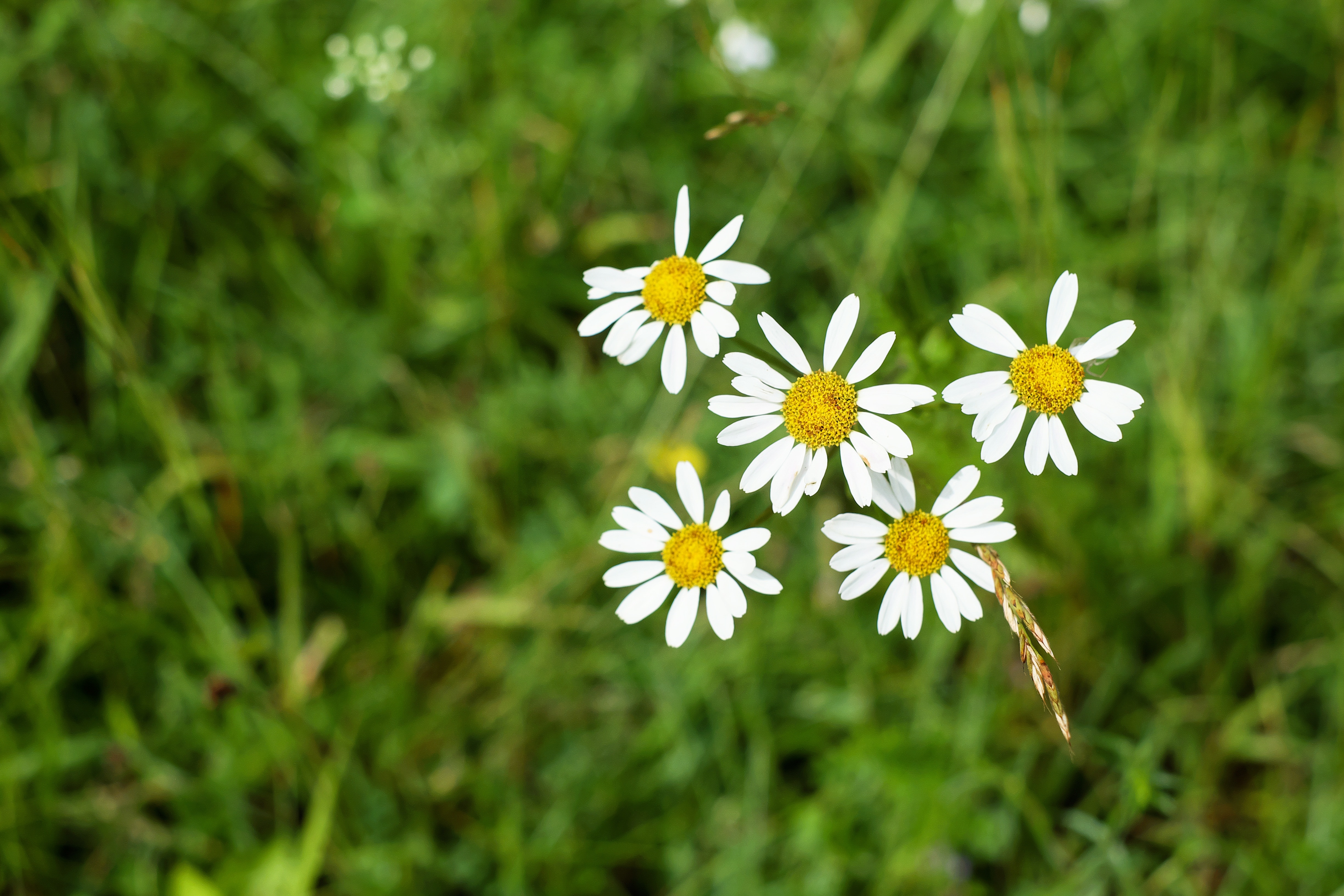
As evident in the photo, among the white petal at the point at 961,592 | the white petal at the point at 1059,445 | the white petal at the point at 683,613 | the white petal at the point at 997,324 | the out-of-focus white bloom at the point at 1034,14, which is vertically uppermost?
the out-of-focus white bloom at the point at 1034,14

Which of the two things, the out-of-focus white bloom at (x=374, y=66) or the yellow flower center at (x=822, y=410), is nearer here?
the yellow flower center at (x=822, y=410)

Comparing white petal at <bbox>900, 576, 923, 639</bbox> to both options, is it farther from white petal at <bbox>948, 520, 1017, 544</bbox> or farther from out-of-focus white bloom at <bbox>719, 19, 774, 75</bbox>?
out-of-focus white bloom at <bbox>719, 19, 774, 75</bbox>

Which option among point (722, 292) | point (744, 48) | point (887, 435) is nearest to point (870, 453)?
point (887, 435)

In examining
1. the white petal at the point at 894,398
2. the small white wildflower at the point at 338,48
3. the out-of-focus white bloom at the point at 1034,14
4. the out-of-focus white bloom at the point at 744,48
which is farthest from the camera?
the out-of-focus white bloom at the point at 744,48

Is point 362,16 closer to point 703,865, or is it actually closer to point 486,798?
point 486,798

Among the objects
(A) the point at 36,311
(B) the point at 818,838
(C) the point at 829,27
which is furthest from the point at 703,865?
(C) the point at 829,27

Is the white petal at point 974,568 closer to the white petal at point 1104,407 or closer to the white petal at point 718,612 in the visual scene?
the white petal at point 1104,407

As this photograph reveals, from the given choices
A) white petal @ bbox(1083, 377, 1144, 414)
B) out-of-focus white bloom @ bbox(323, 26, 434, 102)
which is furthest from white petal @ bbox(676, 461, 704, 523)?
out-of-focus white bloom @ bbox(323, 26, 434, 102)

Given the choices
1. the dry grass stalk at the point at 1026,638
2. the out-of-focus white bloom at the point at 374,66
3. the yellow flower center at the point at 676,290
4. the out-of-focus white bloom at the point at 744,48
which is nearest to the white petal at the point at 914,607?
the dry grass stalk at the point at 1026,638
